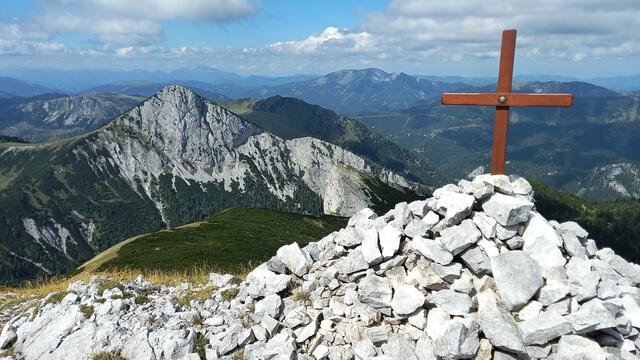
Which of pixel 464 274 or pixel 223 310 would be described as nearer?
pixel 464 274

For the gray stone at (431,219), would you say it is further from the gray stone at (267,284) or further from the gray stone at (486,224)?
the gray stone at (267,284)

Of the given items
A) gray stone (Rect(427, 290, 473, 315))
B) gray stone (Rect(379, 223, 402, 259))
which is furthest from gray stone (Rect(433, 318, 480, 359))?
gray stone (Rect(379, 223, 402, 259))

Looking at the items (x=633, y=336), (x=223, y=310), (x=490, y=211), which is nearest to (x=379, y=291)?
(x=490, y=211)

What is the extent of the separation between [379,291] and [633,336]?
6.13 meters

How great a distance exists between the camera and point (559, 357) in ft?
30.9

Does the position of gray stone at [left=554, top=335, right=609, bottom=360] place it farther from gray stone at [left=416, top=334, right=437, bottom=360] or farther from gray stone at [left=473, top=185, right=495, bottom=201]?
gray stone at [left=473, top=185, right=495, bottom=201]

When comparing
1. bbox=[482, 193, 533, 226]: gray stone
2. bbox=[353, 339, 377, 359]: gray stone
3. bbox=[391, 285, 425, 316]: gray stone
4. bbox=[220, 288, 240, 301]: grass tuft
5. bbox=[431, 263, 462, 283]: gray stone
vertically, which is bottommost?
bbox=[220, 288, 240, 301]: grass tuft

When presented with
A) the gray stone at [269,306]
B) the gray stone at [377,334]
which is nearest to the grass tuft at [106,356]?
the gray stone at [269,306]

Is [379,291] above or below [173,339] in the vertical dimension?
above

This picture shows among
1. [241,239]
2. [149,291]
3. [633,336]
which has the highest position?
[633,336]

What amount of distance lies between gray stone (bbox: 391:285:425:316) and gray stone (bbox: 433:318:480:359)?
1.08m

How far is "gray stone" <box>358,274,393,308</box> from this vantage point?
1156 centimetres

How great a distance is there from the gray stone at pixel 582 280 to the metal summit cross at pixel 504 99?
411 cm

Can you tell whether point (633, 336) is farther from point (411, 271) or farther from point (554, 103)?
point (554, 103)
